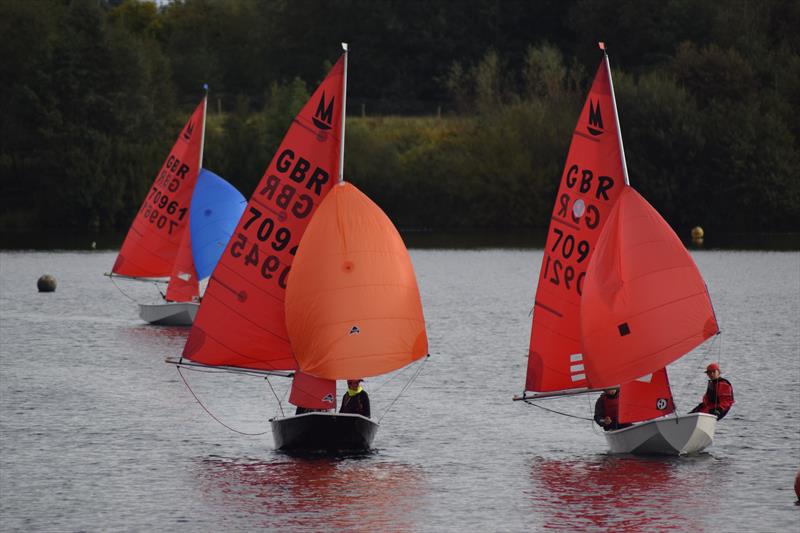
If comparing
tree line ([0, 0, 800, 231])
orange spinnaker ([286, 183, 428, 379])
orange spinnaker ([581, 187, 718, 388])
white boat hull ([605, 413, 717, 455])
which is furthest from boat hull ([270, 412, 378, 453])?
tree line ([0, 0, 800, 231])

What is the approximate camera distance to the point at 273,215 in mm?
34062

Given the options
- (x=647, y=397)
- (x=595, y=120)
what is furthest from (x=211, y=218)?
(x=647, y=397)

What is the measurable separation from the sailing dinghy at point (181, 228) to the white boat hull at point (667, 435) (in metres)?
27.8

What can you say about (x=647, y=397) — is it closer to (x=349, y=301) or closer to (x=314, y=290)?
(x=349, y=301)

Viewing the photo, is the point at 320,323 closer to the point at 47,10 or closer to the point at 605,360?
the point at 605,360

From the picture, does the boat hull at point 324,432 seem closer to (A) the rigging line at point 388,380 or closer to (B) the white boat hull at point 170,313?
(A) the rigging line at point 388,380

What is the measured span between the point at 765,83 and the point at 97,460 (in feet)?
338

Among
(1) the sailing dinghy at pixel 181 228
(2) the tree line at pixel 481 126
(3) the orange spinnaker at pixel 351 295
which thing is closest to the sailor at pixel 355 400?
(3) the orange spinnaker at pixel 351 295

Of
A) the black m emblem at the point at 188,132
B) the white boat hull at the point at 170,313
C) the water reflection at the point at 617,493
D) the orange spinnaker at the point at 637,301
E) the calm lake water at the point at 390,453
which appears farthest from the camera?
the black m emblem at the point at 188,132

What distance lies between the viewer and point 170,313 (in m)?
61.4

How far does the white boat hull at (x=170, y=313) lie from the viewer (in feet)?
199

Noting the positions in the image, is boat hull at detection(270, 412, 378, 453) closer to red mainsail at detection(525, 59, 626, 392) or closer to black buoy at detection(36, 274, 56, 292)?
red mainsail at detection(525, 59, 626, 392)

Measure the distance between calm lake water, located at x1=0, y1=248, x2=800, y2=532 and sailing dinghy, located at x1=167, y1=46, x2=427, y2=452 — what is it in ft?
7.13

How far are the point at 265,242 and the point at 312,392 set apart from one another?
3.70m
